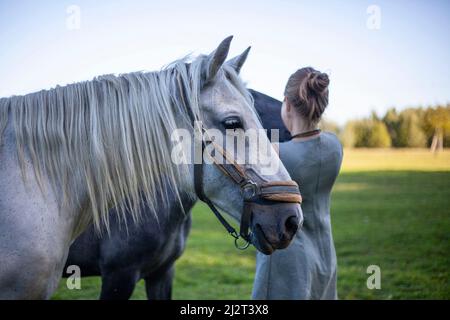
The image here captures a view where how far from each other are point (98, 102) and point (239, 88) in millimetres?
840

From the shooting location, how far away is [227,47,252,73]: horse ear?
105 inches

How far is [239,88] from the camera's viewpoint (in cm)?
248

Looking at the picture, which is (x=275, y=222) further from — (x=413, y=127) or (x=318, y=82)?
(x=413, y=127)

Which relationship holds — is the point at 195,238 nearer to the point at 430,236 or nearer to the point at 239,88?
the point at 430,236

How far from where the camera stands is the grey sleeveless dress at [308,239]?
9.49 ft

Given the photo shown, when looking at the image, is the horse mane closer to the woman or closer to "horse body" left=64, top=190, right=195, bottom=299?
the woman

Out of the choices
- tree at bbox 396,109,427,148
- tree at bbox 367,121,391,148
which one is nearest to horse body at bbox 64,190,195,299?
tree at bbox 396,109,427,148

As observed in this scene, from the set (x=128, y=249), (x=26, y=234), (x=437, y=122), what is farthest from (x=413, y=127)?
(x=26, y=234)

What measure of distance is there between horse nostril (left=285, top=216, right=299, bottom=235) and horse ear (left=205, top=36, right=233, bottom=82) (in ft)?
3.06

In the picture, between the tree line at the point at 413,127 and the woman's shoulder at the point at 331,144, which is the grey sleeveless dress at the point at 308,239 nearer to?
the woman's shoulder at the point at 331,144

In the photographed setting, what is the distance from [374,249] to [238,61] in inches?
294

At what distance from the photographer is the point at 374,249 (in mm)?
8914

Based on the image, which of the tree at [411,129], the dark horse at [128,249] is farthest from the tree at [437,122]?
the dark horse at [128,249]

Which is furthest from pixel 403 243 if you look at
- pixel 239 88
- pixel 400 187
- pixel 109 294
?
pixel 400 187
